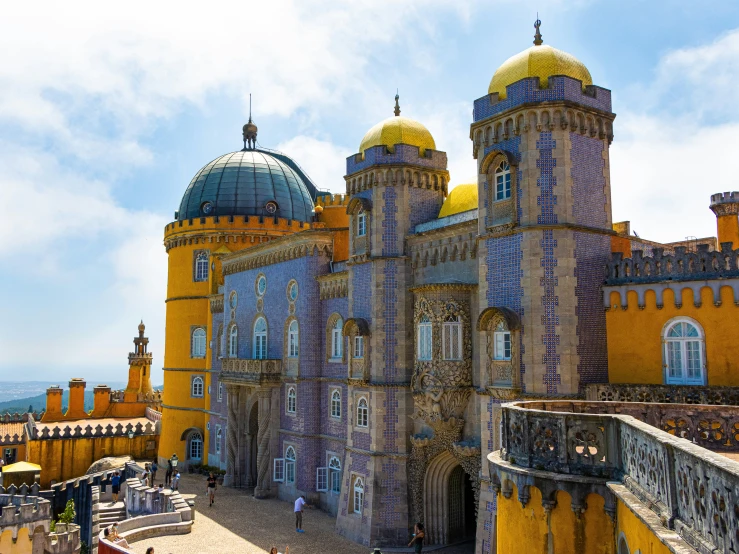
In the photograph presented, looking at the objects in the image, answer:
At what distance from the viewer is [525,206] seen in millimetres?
18719

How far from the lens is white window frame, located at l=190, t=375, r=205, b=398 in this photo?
4050cm

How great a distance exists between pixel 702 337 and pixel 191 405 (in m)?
31.3

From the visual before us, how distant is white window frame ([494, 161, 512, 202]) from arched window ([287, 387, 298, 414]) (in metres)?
14.8

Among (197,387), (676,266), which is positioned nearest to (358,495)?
(676,266)

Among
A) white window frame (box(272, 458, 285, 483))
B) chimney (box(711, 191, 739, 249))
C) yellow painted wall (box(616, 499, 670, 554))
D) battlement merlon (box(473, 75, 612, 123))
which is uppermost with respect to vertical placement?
battlement merlon (box(473, 75, 612, 123))

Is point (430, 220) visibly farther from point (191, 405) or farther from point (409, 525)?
point (191, 405)

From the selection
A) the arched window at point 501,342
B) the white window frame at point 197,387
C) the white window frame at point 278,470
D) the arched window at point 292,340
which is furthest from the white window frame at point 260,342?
the arched window at point 501,342

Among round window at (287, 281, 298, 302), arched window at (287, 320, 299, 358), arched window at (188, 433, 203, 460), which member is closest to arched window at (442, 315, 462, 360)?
arched window at (287, 320, 299, 358)

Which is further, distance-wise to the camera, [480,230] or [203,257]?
[203,257]

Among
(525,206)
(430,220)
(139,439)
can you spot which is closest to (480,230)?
(525,206)

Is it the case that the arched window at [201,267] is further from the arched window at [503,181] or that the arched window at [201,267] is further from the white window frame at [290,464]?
the arched window at [503,181]

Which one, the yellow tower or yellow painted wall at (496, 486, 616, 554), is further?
the yellow tower

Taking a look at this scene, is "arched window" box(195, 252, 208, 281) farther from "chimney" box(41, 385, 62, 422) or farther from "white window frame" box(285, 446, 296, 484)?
"chimney" box(41, 385, 62, 422)

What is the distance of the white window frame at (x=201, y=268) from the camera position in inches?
1599
